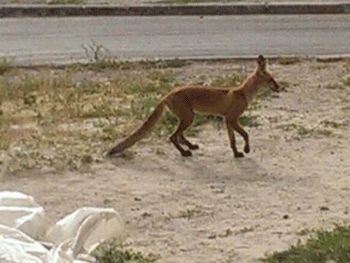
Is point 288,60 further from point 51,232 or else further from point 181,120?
point 51,232

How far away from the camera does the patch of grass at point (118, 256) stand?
595 cm

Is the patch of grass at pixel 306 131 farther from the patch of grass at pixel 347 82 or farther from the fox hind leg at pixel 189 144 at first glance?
the patch of grass at pixel 347 82

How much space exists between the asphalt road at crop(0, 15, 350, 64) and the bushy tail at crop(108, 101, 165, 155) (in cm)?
398

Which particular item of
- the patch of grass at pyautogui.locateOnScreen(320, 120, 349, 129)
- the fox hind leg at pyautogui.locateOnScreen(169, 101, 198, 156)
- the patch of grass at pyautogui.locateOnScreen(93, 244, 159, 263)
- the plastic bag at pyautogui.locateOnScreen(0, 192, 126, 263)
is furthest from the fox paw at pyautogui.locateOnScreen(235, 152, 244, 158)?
the patch of grass at pyautogui.locateOnScreen(93, 244, 159, 263)

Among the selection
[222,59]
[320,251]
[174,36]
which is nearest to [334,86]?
[222,59]

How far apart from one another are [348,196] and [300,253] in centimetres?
137

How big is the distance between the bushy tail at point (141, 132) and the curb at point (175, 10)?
25.0 ft

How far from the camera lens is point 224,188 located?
24.7 ft

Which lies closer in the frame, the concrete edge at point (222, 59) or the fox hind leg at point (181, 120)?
the fox hind leg at point (181, 120)

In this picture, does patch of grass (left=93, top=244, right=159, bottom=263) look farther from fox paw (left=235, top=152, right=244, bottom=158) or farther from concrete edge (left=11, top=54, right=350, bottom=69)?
concrete edge (left=11, top=54, right=350, bottom=69)

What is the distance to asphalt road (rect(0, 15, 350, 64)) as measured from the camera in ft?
42.1

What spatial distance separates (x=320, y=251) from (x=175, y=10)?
34.4 feet

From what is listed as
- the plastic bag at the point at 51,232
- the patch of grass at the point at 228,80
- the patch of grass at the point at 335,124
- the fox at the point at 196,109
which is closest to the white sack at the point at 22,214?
the plastic bag at the point at 51,232

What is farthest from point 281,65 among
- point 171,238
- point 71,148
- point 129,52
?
point 171,238
